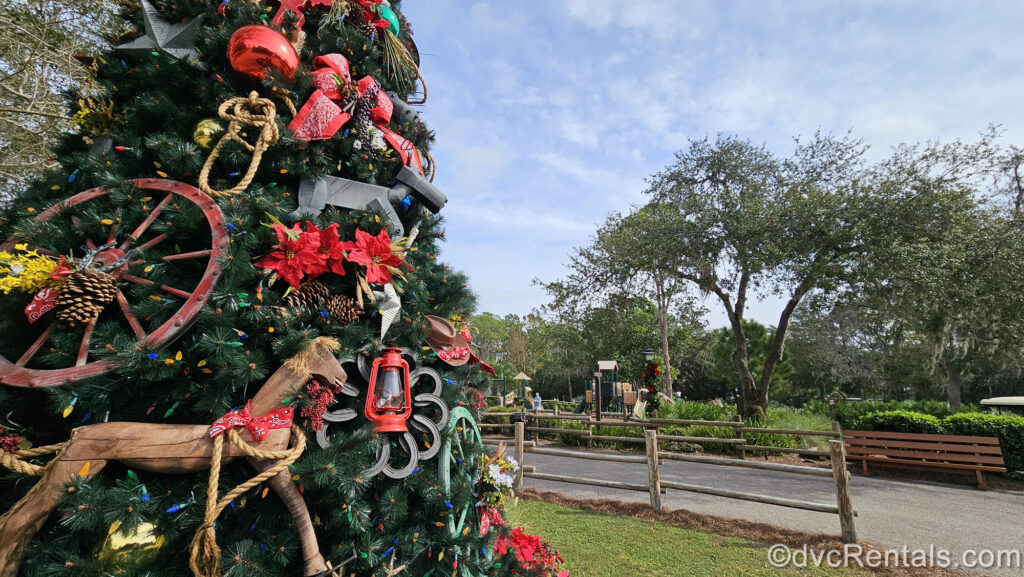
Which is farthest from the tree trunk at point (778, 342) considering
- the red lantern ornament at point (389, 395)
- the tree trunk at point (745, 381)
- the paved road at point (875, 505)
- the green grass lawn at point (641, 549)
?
the red lantern ornament at point (389, 395)

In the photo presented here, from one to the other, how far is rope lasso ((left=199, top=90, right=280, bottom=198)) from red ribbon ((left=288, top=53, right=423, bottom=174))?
13cm

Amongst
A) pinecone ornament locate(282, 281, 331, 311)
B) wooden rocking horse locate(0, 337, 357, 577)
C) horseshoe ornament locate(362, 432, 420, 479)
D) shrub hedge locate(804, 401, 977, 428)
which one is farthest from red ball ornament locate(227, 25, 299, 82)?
shrub hedge locate(804, 401, 977, 428)

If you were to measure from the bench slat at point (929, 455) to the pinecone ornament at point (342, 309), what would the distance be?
11.9m

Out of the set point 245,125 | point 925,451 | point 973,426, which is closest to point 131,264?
point 245,125

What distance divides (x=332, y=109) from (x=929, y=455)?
12.3 meters

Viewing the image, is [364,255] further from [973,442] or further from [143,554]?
[973,442]

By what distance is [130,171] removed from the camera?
1850 mm

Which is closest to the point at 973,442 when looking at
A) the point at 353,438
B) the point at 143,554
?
the point at 353,438

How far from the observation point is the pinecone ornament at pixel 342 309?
1.82m

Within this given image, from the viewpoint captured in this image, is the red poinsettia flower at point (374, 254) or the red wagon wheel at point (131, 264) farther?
the red poinsettia flower at point (374, 254)

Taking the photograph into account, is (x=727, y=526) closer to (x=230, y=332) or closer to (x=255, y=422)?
(x=255, y=422)

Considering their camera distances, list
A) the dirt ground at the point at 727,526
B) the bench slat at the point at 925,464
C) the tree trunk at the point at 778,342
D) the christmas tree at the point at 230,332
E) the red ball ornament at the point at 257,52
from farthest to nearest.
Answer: the tree trunk at the point at 778,342, the bench slat at the point at 925,464, the dirt ground at the point at 727,526, the red ball ornament at the point at 257,52, the christmas tree at the point at 230,332

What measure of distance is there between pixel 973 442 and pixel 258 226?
1244 cm

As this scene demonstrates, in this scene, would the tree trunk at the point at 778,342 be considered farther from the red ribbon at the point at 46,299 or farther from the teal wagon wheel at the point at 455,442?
the red ribbon at the point at 46,299
